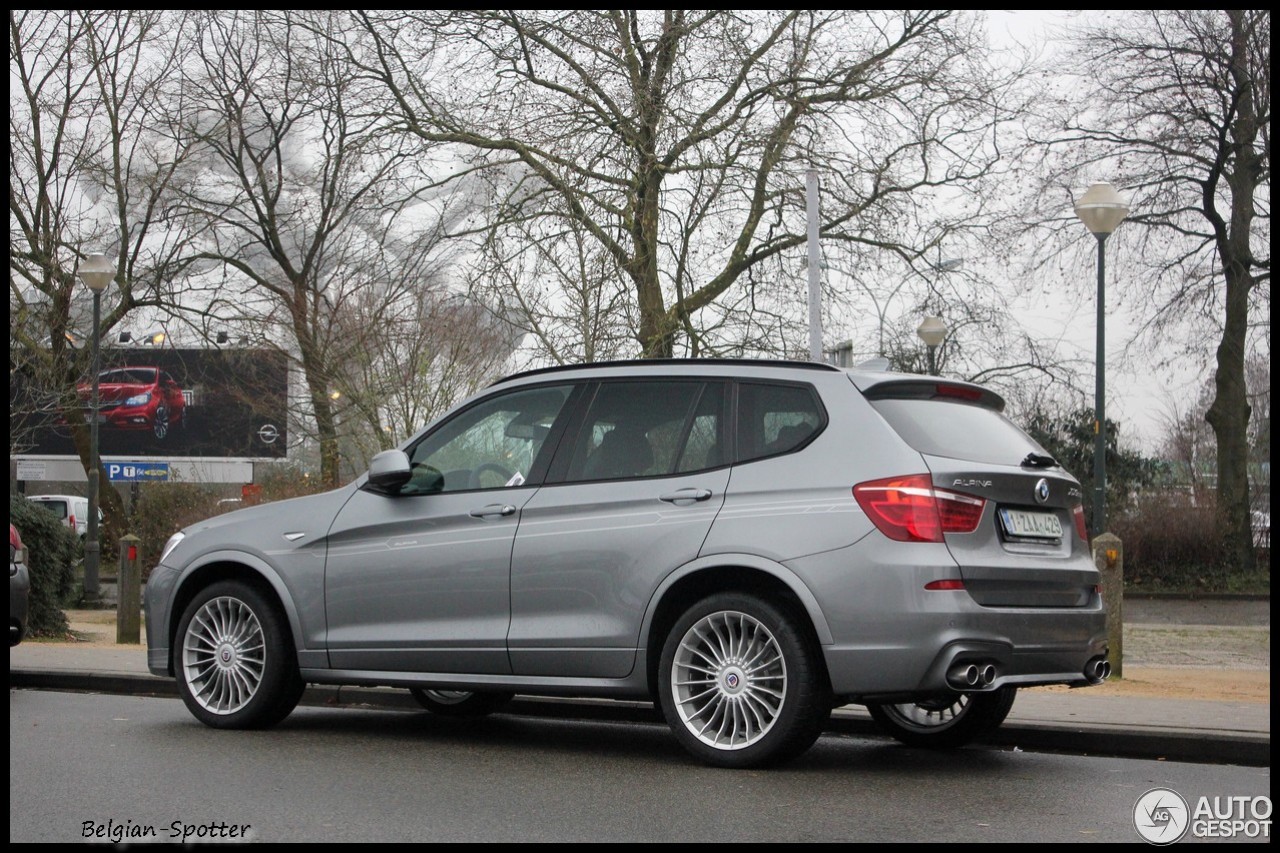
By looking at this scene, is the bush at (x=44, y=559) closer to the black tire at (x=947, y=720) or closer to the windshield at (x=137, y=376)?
the black tire at (x=947, y=720)

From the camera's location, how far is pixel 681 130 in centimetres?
1975

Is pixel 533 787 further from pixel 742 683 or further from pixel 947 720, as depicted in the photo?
pixel 947 720

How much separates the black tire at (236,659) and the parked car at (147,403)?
39.3 m

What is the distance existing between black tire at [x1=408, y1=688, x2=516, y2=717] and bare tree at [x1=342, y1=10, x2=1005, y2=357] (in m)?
11.1

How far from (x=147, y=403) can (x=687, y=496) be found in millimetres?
48749

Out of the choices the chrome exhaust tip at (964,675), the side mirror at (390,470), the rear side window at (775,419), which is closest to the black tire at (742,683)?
the chrome exhaust tip at (964,675)

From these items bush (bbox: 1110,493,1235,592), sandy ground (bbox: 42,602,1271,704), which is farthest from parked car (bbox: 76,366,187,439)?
bush (bbox: 1110,493,1235,592)

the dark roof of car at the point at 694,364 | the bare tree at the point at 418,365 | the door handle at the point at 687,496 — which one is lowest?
the door handle at the point at 687,496

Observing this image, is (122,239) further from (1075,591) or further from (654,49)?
(1075,591)

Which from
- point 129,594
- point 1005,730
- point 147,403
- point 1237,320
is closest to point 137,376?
point 147,403

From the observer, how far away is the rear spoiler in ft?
22.6

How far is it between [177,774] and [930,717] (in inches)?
145

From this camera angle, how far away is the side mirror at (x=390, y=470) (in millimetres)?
7789

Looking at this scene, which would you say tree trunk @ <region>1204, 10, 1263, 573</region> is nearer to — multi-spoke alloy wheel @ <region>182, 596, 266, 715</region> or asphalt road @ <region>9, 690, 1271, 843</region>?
asphalt road @ <region>9, 690, 1271, 843</region>
